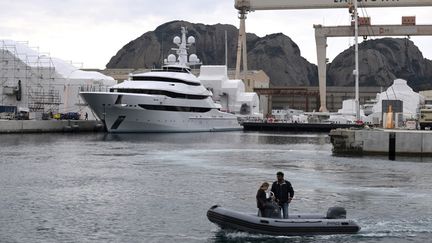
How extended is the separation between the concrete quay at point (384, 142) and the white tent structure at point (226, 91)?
220 ft

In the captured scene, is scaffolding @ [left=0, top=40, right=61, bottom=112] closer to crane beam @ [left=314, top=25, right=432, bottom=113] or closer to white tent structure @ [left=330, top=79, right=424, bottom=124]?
crane beam @ [left=314, top=25, right=432, bottom=113]

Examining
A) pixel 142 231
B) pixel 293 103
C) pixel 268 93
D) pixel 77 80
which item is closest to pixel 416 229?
pixel 142 231

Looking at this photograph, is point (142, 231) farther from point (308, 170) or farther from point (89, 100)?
point (89, 100)

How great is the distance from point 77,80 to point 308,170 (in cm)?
6483

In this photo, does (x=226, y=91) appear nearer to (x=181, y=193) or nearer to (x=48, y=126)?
(x=48, y=126)

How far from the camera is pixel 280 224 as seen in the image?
66.7ft

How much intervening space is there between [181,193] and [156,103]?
55642mm

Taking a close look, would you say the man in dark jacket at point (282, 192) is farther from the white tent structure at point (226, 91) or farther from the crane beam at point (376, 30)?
the white tent structure at point (226, 91)

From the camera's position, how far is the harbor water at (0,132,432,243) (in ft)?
69.6

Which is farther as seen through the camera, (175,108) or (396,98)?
(396,98)

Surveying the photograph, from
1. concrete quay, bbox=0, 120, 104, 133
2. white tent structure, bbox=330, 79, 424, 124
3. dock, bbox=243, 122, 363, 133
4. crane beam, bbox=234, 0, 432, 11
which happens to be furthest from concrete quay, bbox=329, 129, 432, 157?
dock, bbox=243, 122, 363, 133

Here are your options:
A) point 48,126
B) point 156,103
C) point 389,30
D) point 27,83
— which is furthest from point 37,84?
point 389,30

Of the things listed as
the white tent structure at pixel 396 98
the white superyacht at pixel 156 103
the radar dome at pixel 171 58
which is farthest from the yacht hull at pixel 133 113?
the white tent structure at pixel 396 98

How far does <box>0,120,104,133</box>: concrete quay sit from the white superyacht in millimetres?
5088
